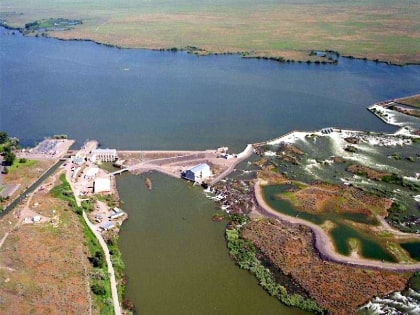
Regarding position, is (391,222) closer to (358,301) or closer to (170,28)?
(358,301)

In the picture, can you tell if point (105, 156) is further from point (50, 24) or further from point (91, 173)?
point (50, 24)

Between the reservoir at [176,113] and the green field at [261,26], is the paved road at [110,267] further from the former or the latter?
the green field at [261,26]

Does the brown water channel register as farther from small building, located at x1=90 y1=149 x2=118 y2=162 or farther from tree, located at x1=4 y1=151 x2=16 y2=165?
tree, located at x1=4 y1=151 x2=16 y2=165

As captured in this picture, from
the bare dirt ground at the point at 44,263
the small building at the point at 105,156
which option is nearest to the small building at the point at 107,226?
the bare dirt ground at the point at 44,263

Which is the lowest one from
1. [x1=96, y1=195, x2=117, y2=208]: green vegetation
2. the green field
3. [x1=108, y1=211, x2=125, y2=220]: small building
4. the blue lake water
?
[x1=108, y1=211, x2=125, y2=220]: small building

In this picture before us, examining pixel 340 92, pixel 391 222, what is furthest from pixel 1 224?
pixel 340 92

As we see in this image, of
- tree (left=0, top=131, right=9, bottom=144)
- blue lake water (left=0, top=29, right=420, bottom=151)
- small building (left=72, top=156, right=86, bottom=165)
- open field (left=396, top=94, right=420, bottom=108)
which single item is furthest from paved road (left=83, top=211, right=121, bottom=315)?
open field (left=396, top=94, right=420, bottom=108)
